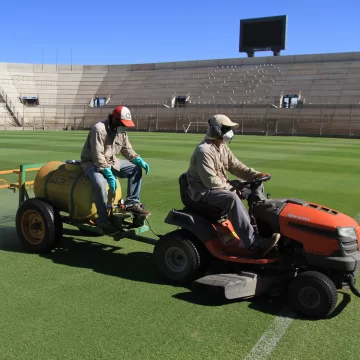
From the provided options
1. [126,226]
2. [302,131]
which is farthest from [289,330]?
[302,131]

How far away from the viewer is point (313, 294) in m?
3.61

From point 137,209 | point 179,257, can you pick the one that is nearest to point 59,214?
point 137,209

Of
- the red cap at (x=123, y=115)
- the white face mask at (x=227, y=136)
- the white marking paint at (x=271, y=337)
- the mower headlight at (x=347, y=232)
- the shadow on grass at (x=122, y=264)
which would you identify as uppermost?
the red cap at (x=123, y=115)

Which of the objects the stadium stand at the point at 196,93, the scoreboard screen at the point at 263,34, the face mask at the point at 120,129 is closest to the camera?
the face mask at the point at 120,129

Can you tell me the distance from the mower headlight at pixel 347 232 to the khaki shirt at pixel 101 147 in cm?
262

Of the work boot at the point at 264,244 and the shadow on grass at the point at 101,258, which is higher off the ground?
the work boot at the point at 264,244

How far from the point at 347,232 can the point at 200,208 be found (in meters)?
1.36

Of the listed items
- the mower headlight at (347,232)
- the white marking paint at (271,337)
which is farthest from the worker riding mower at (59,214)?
the mower headlight at (347,232)

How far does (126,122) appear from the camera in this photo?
16.7ft

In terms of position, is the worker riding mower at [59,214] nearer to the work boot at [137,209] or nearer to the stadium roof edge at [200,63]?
the work boot at [137,209]

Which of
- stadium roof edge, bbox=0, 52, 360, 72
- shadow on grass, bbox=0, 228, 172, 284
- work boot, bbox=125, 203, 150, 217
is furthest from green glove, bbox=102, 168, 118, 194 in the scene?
stadium roof edge, bbox=0, 52, 360, 72

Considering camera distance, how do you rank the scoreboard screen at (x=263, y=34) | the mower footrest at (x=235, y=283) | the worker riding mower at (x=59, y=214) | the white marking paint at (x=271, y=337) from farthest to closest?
the scoreboard screen at (x=263, y=34) → the worker riding mower at (x=59, y=214) → the mower footrest at (x=235, y=283) → the white marking paint at (x=271, y=337)

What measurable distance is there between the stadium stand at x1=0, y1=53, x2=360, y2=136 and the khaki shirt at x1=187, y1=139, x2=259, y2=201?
39650 millimetres

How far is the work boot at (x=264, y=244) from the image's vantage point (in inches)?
151
